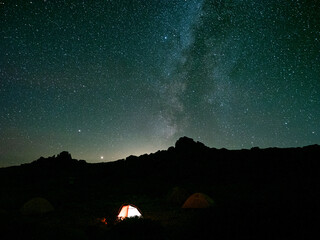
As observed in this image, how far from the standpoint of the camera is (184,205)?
14578mm

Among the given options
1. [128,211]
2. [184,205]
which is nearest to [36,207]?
[128,211]

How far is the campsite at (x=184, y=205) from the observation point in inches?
241

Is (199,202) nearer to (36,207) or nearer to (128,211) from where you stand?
(128,211)

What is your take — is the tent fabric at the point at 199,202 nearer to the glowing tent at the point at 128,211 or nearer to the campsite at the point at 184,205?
the campsite at the point at 184,205

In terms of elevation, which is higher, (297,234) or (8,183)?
(8,183)

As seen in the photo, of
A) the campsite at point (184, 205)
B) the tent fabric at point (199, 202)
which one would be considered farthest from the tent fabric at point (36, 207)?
the tent fabric at point (199, 202)

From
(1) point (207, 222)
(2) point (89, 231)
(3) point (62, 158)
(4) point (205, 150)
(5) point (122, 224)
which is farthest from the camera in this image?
(3) point (62, 158)

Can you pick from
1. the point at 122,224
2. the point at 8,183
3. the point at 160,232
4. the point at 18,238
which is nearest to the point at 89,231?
the point at 18,238

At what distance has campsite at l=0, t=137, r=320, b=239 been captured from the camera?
613 centimetres

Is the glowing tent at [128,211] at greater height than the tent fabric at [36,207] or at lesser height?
lesser

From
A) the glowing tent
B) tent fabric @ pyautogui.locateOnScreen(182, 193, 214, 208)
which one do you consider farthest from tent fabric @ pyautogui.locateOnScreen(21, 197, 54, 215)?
tent fabric @ pyautogui.locateOnScreen(182, 193, 214, 208)

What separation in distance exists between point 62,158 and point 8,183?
62.6 feet

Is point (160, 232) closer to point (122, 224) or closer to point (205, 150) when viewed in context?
point (122, 224)

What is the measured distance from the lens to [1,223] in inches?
277
